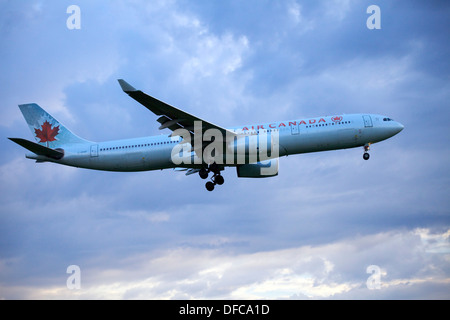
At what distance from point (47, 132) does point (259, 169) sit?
1977 cm

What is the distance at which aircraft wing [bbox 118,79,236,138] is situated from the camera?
34.6m

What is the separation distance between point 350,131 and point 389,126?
3554 millimetres

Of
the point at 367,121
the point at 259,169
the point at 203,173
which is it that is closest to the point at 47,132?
the point at 203,173

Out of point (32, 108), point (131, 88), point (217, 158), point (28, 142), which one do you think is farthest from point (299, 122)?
point (32, 108)

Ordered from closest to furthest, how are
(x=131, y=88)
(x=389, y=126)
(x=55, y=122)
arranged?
(x=131, y=88), (x=389, y=126), (x=55, y=122)

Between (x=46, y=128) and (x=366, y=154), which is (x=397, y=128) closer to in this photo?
(x=366, y=154)

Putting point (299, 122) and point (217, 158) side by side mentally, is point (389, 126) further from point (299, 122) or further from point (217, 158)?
point (217, 158)

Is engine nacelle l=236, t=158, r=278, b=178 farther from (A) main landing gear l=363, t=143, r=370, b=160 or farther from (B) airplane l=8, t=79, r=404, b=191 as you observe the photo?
(A) main landing gear l=363, t=143, r=370, b=160

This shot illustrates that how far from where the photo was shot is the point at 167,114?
39219 mm

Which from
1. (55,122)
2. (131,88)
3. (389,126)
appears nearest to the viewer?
(131,88)

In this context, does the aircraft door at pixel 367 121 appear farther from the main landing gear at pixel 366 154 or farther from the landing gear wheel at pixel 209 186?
the landing gear wheel at pixel 209 186

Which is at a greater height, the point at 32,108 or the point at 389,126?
the point at 32,108

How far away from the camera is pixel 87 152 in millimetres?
47188

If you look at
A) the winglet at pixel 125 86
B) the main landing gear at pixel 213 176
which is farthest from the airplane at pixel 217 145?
the winglet at pixel 125 86
